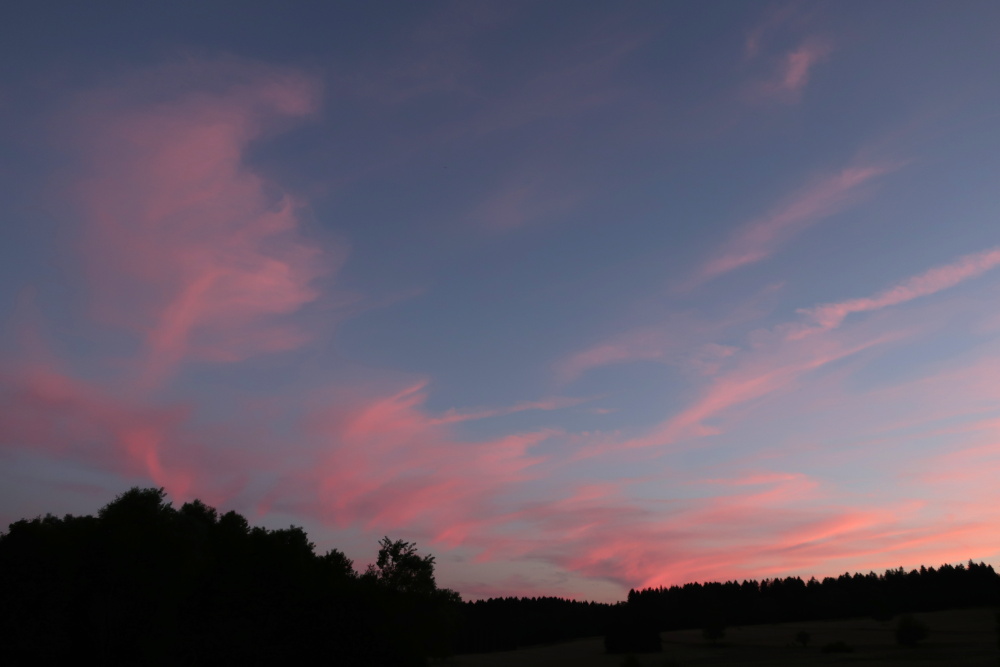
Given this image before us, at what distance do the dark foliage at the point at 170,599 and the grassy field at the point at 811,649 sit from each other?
3949 centimetres

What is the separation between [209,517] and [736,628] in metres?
124

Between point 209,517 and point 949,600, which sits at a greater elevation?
point 209,517

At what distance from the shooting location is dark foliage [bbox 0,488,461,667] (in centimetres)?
5222

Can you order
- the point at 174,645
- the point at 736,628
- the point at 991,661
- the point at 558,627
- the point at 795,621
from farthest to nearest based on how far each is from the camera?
1. the point at 558,627
2. the point at 795,621
3. the point at 736,628
4. the point at 991,661
5. the point at 174,645

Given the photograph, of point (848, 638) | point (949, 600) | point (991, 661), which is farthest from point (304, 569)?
point (949, 600)

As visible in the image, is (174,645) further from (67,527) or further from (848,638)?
(848,638)

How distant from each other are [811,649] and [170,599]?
93943mm

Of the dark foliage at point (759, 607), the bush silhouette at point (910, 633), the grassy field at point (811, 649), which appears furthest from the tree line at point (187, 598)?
the dark foliage at point (759, 607)

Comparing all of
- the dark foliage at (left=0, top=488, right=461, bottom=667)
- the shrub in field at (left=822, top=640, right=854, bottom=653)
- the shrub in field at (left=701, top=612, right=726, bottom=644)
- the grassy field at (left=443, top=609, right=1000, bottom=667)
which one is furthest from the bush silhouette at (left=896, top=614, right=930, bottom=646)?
the dark foliage at (left=0, top=488, right=461, bottom=667)

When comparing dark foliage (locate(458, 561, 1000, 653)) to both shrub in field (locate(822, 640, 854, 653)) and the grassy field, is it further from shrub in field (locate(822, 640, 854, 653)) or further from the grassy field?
shrub in field (locate(822, 640, 854, 653))

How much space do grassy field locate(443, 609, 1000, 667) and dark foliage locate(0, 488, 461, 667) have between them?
39.5 meters

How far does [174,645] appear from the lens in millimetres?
54906

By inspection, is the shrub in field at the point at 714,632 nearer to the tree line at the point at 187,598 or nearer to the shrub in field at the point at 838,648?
the shrub in field at the point at 838,648

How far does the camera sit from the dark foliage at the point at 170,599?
5222cm
